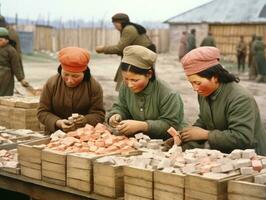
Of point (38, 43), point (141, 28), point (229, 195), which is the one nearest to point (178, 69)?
point (38, 43)

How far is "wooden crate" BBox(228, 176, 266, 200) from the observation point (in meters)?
3.66

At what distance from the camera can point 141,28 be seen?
34.3ft

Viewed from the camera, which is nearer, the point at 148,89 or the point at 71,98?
the point at 148,89

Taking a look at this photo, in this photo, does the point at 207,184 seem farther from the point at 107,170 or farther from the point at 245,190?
the point at 107,170

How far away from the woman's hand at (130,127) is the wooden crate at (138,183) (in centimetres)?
111

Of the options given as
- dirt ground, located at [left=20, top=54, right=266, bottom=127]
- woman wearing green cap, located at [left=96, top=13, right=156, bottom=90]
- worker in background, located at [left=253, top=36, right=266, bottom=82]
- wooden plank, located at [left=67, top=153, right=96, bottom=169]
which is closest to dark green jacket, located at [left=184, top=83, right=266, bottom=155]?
wooden plank, located at [left=67, top=153, right=96, bottom=169]

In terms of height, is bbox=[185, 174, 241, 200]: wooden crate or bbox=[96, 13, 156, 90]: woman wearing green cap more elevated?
bbox=[96, 13, 156, 90]: woman wearing green cap

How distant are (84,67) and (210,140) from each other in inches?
60.1

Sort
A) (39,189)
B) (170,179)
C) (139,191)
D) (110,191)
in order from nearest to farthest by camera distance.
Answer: (170,179)
(139,191)
(110,191)
(39,189)

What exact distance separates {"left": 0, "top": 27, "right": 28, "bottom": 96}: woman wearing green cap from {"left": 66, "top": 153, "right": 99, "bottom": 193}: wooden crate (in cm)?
552

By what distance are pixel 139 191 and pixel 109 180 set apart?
0.94 feet

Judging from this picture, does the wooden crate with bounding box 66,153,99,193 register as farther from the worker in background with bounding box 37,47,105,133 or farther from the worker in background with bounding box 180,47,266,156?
the worker in background with bounding box 37,47,105,133

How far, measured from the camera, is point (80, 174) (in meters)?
4.64

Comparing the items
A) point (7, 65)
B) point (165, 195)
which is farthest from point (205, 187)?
point (7, 65)
